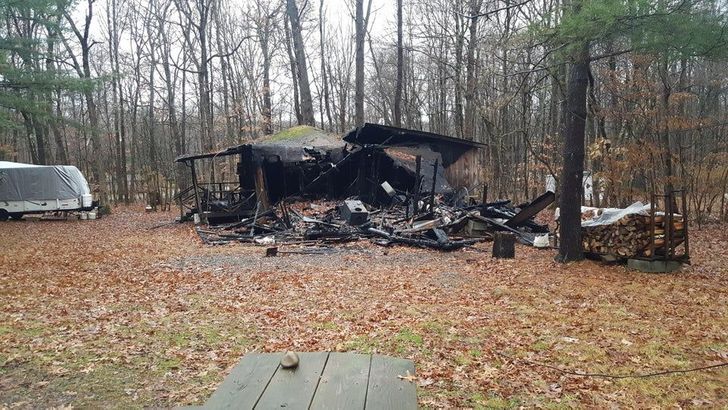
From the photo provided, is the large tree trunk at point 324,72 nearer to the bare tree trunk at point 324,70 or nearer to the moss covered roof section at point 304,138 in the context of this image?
the bare tree trunk at point 324,70

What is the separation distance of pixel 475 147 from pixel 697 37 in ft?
49.9

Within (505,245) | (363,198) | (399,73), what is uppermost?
(399,73)

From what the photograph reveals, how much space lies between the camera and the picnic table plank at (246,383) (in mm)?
2143

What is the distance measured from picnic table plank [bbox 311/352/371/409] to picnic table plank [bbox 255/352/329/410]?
1.5 inches

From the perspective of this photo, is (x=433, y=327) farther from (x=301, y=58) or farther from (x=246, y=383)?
(x=301, y=58)

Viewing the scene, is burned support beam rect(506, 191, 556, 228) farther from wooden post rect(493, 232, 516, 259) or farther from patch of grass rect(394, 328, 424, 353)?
patch of grass rect(394, 328, 424, 353)

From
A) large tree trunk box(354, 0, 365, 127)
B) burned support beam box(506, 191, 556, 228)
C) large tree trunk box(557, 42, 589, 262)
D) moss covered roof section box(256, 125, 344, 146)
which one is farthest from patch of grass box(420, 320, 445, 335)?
A: large tree trunk box(354, 0, 365, 127)

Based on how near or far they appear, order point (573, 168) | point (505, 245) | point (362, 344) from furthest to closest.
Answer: point (505, 245) → point (573, 168) → point (362, 344)

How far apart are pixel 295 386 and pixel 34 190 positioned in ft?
80.6

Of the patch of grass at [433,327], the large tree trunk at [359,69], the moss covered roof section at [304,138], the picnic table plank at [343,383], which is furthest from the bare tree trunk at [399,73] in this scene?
the picnic table plank at [343,383]

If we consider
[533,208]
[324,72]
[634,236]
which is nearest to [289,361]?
[634,236]

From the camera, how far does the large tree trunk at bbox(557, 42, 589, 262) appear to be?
9.91m

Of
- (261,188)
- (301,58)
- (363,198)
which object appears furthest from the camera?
(301,58)

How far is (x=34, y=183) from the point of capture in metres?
21.8
